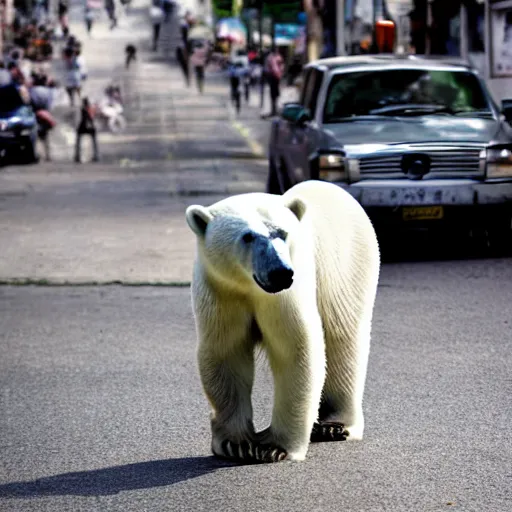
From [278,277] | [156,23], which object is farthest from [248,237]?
[156,23]

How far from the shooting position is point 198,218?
558cm

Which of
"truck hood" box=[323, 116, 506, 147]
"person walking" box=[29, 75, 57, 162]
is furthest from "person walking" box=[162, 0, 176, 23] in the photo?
"truck hood" box=[323, 116, 506, 147]

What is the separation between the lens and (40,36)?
70062 millimetres

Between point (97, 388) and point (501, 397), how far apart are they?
Answer: 6.66ft

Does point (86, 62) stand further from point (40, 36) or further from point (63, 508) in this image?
point (63, 508)

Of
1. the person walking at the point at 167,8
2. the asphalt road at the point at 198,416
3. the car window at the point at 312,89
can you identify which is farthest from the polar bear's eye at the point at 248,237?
the person walking at the point at 167,8

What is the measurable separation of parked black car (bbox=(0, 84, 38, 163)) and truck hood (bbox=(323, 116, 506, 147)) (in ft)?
47.2

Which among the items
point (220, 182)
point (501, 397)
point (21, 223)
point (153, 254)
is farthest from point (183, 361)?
point (220, 182)

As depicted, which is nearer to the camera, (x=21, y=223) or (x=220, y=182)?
(x=21, y=223)

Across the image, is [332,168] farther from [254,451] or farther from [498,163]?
[254,451]

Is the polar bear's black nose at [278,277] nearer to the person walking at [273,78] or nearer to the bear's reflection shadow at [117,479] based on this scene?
the bear's reflection shadow at [117,479]

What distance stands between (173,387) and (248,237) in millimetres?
2585

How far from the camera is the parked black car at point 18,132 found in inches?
1076

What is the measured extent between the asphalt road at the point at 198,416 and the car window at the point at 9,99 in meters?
17.9
